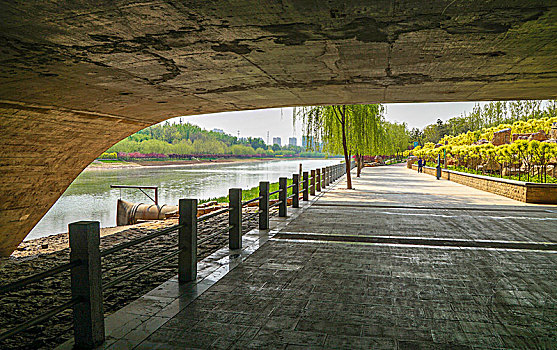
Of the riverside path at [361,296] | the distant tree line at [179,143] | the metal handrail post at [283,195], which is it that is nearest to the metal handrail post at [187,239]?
the riverside path at [361,296]

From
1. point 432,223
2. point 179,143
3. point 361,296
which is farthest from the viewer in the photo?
point 179,143

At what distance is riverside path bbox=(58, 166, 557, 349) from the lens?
3420 mm

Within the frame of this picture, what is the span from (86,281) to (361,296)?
109 inches

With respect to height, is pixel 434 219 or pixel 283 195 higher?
pixel 283 195

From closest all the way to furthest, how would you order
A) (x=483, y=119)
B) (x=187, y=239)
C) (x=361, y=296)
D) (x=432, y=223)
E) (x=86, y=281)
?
(x=86, y=281), (x=361, y=296), (x=187, y=239), (x=432, y=223), (x=483, y=119)

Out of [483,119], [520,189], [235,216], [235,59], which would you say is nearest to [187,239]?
[235,216]

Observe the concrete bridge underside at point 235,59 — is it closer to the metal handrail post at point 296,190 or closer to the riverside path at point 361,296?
the metal handrail post at point 296,190

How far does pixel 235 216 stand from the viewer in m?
6.46

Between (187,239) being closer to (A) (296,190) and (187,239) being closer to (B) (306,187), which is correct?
(A) (296,190)

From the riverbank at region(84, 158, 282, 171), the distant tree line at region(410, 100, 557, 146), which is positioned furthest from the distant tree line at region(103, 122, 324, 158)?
the distant tree line at region(410, 100, 557, 146)

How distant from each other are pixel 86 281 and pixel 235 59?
3.69 m

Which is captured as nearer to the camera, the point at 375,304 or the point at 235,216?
the point at 375,304

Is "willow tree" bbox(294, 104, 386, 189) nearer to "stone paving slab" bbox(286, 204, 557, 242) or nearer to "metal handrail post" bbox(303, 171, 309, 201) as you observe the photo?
"metal handrail post" bbox(303, 171, 309, 201)

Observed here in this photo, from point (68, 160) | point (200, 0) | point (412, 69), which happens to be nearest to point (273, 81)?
point (412, 69)
